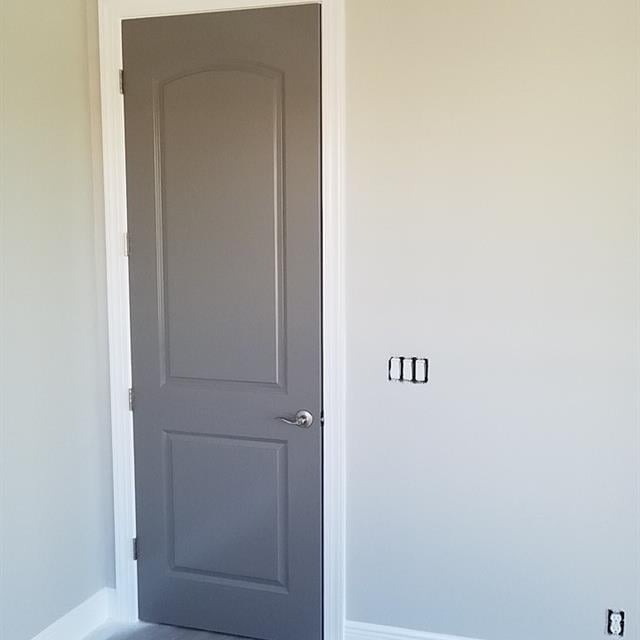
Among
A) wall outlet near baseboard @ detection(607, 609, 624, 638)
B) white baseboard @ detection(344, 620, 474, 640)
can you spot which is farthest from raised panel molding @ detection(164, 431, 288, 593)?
wall outlet near baseboard @ detection(607, 609, 624, 638)

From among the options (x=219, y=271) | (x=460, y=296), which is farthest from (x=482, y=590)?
(x=219, y=271)

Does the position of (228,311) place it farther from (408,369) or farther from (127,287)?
(408,369)

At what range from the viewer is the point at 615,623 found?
225 cm

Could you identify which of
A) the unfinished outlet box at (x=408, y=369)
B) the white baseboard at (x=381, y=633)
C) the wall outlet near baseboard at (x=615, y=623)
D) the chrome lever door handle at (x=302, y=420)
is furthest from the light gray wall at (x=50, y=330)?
the wall outlet near baseboard at (x=615, y=623)

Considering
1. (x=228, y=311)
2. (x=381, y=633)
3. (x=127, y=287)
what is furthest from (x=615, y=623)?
(x=127, y=287)

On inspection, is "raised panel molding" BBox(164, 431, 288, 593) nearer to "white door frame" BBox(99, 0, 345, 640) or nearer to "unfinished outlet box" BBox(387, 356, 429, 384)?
"white door frame" BBox(99, 0, 345, 640)

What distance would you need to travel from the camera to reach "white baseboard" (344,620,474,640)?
7.99 feet

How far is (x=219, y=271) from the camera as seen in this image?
2523 millimetres

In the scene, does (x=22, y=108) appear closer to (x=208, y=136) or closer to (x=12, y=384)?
(x=208, y=136)

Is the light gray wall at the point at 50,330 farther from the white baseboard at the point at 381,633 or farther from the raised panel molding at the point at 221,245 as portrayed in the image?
the white baseboard at the point at 381,633

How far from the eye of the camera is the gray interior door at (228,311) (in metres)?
2.42

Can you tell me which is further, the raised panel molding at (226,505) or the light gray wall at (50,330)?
the raised panel molding at (226,505)

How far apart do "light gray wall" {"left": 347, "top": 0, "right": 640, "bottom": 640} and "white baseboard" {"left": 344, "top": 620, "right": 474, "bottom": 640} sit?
31mm

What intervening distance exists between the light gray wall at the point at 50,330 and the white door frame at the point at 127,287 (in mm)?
70
